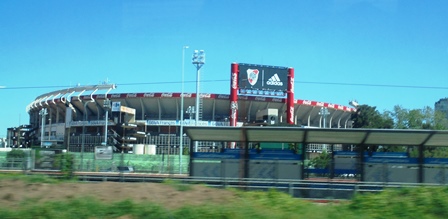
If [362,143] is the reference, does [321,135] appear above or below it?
above

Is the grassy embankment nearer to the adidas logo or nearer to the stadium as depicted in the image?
the stadium

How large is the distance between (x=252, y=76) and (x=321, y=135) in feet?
222

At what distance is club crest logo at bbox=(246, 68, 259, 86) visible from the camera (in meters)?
92.6

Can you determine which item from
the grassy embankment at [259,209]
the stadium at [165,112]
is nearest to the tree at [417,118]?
the stadium at [165,112]

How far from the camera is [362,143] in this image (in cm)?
2656

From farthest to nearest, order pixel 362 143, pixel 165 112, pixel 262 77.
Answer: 1. pixel 165 112
2. pixel 262 77
3. pixel 362 143

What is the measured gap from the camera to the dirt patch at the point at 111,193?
1244cm

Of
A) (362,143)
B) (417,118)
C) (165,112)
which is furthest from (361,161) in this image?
(165,112)

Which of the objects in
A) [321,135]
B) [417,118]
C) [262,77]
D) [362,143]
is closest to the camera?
[321,135]

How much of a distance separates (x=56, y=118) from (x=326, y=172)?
3841 inches

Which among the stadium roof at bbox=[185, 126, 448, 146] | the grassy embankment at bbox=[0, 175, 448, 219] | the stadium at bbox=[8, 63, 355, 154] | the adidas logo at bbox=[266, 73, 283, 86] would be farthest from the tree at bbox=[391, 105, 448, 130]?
the grassy embankment at bbox=[0, 175, 448, 219]

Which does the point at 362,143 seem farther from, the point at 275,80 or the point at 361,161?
the point at 275,80

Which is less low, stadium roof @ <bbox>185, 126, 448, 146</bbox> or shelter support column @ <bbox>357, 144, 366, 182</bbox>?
stadium roof @ <bbox>185, 126, 448, 146</bbox>

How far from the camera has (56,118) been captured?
11481cm
